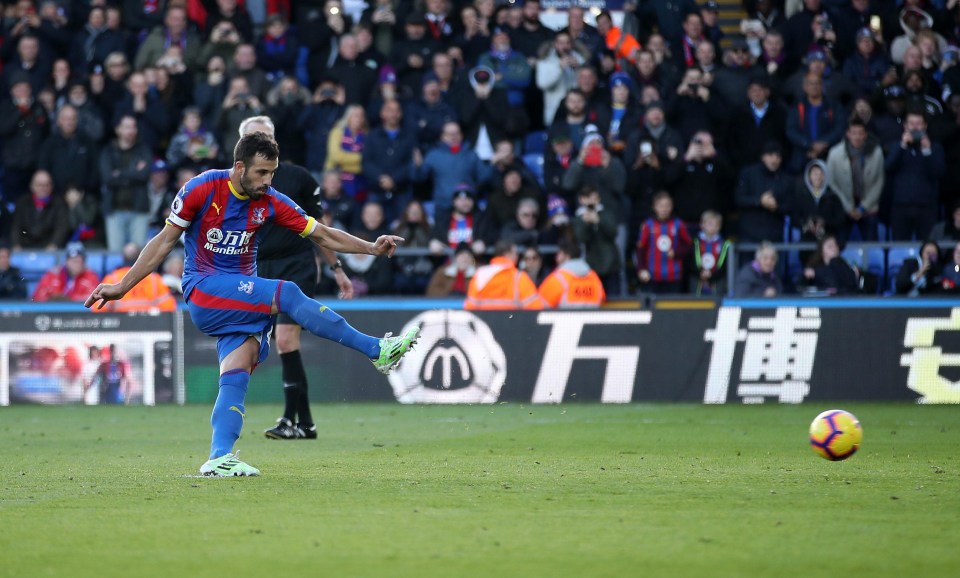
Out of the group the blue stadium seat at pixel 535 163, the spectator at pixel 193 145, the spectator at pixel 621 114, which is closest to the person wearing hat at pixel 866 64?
the spectator at pixel 621 114

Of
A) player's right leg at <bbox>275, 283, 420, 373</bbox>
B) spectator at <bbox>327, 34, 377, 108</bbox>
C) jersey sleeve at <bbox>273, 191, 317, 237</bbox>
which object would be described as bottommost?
player's right leg at <bbox>275, 283, 420, 373</bbox>

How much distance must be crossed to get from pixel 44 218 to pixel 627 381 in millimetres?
8350

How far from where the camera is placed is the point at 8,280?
683 inches

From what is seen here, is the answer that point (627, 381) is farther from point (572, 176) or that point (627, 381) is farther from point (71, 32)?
point (71, 32)

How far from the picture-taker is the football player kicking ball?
8.09 meters

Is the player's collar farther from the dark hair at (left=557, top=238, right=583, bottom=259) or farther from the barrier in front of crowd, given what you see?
the dark hair at (left=557, top=238, right=583, bottom=259)

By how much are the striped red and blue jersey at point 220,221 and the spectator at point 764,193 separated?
32.7 ft

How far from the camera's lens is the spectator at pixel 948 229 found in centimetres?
1681

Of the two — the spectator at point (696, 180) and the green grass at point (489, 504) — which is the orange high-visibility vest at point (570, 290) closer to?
the spectator at point (696, 180)

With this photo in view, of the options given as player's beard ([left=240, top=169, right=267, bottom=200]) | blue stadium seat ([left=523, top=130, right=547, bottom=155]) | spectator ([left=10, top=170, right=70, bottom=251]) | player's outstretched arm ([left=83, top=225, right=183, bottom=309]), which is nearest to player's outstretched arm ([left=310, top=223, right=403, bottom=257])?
player's beard ([left=240, top=169, right=267, bottom=200])

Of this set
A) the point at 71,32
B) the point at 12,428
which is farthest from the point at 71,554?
the point at 71,32

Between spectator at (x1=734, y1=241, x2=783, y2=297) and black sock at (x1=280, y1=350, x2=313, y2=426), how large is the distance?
6.85m

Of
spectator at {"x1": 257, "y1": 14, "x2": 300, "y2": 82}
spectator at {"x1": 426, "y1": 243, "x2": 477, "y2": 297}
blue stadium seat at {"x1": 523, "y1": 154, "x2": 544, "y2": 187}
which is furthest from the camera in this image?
spectator at {"x1": 257, "y1": 14, "x2": 300, "y2": 82}

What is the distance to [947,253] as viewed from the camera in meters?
16.2
